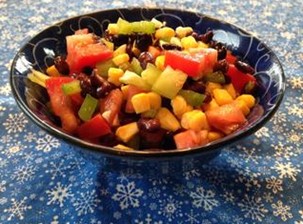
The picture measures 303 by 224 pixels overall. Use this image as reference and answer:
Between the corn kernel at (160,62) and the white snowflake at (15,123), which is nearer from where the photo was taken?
the corn kernel at (160,62)

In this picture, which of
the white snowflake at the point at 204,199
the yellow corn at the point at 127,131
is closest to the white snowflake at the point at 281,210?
the white snowflake at the point at 204,199

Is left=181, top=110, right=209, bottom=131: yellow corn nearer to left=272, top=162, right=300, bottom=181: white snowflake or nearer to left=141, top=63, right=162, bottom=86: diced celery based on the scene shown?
left=141, top=63, right=162, bottom=86: diced celery

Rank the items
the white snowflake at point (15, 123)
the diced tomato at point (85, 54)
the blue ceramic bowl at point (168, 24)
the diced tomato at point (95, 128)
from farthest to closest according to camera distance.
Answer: the white snowflake at point (15, 123), the diced tomato at point (85, 54), the diced tomato at point (95, 128), the blue ceramic bowl at point (168, 24)

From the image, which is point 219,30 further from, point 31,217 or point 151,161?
point 31,217

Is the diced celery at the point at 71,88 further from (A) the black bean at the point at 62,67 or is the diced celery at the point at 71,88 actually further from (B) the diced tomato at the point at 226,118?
(B) the diced tomato at the point at 226,118

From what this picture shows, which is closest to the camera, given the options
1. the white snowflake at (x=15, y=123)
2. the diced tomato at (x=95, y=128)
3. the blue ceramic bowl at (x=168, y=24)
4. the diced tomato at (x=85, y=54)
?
the blue ceramic bowl at (x=168, y=24)

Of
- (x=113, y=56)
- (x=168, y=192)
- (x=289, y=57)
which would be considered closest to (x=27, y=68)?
(x=113, y=56)

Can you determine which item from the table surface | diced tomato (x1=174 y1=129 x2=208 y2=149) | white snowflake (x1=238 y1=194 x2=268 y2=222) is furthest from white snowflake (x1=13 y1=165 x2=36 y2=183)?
white snowflake (x1=238 y1=194 x2=268 y2=222)

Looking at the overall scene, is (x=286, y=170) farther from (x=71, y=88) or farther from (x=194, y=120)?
(x=71, y=88)
